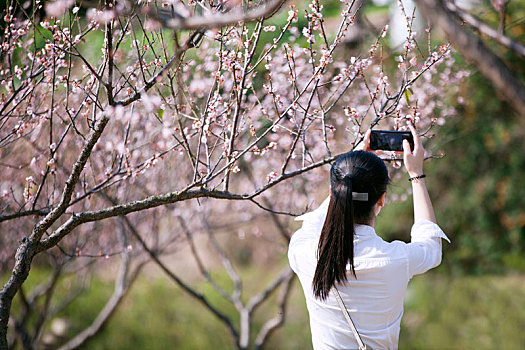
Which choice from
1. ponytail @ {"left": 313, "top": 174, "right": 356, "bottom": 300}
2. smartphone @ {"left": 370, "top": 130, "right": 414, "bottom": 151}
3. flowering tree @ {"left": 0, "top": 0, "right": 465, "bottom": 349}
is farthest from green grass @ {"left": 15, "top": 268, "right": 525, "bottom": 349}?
ponytail @ {"left": 313, "top": 174, "right": 356, "bottom": 300}

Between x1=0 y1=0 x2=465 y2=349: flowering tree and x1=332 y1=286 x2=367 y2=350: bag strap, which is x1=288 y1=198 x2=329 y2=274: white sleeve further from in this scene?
x1=0 y1=0 x2=465 y2=349: flowering tree

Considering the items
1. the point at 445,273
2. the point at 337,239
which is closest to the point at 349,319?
the point at 337,239

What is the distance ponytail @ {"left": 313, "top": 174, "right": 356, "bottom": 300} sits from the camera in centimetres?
157

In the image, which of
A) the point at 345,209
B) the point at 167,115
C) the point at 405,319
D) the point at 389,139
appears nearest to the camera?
the point at 345,209

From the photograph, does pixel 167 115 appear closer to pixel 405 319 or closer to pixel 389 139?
pixel 389 139

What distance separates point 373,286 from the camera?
5.28 feet

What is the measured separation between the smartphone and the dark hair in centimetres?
23

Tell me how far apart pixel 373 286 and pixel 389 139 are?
0.50 metres

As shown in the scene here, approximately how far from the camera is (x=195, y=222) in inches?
215

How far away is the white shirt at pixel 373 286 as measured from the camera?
5.24 feet

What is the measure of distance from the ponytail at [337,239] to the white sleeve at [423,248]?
7.0 inches

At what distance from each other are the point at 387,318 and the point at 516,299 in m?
5.17

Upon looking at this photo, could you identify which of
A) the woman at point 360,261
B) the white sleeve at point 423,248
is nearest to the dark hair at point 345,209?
the woman at point 360,261

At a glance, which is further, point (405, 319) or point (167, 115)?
point (405, 319)
